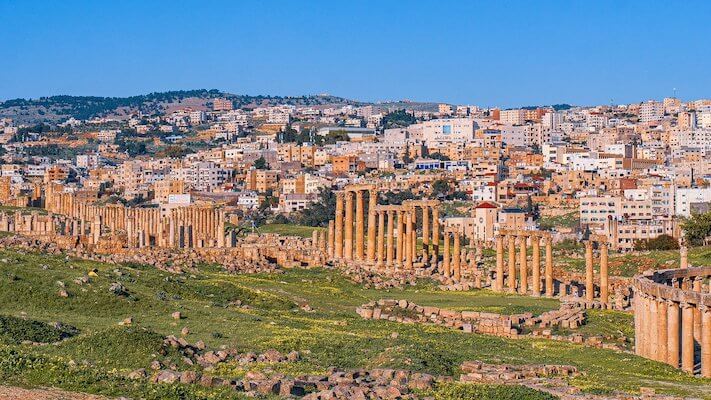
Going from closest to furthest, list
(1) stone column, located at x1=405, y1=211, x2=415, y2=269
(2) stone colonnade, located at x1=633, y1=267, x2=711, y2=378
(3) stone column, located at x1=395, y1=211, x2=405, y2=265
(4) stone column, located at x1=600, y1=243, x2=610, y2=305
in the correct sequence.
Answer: (2) stone colonnade, located at x1=633, y1=267, x2=711, y2=378, (4) stone column, located at x1=600, y1=243, x2=610, y2=305, (1) stone column, located at x1=405, y1=211, x2=415, y2=269, (3) stone column, located at x1=395, y1=211, x2=405, y2=265

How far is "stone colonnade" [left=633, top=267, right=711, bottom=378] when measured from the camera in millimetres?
38750

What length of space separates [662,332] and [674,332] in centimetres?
44

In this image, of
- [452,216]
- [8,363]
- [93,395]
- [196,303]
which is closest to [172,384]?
[93,395]

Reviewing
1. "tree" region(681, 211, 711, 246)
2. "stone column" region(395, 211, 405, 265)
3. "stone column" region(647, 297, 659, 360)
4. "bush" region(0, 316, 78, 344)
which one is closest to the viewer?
"bush" region(0, 316, 78, 344)

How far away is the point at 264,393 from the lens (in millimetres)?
30969

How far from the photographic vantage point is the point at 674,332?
40125 mm

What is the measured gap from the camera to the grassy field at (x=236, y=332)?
3366cm

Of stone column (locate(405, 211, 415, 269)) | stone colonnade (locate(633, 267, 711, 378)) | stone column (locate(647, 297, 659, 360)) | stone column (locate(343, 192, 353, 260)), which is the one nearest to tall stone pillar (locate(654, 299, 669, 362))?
stone colonnade (locate(633, 267, 711, 378))

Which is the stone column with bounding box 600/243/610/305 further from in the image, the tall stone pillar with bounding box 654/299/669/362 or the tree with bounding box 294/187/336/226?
the tree with bounding box 294/187/336/226

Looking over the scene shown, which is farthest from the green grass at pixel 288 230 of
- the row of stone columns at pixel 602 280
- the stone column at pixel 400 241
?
the row of stone columns at pixel 602 280

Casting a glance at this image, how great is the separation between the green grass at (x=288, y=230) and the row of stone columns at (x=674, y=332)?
56.6m

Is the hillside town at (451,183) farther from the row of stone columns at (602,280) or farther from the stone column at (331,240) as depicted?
the row of stone columns at (602,280)

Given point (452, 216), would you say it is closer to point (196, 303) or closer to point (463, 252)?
point (463, 252)

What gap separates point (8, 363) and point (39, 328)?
20.5 feet
